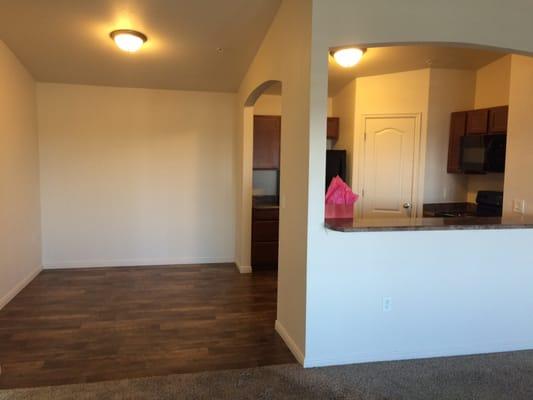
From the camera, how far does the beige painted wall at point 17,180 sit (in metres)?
3.94

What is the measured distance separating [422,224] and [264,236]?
2.77 metres

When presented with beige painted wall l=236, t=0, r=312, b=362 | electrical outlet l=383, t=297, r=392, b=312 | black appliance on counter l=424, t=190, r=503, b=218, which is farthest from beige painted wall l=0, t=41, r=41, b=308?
black appliance on counter l=424, t=190, r=503, b=218

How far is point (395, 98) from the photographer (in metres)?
4.79

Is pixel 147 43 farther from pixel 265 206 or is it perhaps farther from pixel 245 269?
pixel 245 269

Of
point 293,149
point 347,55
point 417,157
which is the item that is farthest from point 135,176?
point 417,157

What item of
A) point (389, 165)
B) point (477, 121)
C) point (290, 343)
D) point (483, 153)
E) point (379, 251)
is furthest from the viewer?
point (389, 165)

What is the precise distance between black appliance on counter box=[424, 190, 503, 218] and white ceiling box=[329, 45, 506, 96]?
1484 millimetres

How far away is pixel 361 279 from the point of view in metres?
2.78

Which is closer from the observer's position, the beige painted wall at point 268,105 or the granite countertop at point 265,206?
the granite countertop at point 265,206

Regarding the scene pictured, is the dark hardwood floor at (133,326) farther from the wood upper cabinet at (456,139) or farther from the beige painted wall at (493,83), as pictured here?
the beige painted wall at (493,83)

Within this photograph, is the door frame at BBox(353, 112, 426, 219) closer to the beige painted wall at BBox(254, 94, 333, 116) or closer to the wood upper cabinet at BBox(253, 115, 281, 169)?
the beige painted wall at BBox(254, 94, 333, 116)

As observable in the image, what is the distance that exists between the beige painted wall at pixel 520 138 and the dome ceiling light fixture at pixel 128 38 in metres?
3.28

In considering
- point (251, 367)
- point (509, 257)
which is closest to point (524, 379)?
point (509, 257)

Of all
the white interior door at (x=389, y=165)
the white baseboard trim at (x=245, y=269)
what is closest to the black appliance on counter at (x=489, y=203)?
the white interior door at (x=389, y=165)
